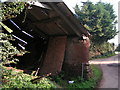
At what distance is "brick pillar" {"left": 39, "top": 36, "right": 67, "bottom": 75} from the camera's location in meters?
6.32

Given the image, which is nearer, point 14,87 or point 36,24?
point 14,87

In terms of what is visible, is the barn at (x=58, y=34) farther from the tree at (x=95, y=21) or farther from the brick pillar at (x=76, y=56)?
the tree at (x=95, y=21)

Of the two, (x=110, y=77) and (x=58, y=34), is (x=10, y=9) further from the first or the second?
(x=110, y=77)

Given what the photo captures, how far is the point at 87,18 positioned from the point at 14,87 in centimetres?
1792

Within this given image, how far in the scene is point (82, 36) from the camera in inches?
237

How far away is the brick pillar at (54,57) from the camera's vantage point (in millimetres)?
6320

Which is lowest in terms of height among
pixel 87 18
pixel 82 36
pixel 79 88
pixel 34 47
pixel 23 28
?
pixel 79 88

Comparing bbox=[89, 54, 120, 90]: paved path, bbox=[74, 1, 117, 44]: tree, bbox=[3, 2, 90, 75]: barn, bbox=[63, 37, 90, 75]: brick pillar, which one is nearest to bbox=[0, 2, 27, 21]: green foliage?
bbox=[3, 2, 90, 75]: barn

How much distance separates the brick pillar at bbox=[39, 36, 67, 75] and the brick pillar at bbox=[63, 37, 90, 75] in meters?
0.42

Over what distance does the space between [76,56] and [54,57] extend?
1.35 meters

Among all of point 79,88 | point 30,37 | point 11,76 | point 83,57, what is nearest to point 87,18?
point 30,37

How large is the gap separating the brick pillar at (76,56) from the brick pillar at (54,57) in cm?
42

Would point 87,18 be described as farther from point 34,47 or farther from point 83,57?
point 83,57

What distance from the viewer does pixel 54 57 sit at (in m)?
6.73
